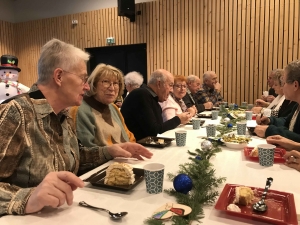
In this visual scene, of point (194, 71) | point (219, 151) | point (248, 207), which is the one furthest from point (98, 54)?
point (248, 207)

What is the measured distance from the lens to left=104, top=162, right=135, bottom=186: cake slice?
1.37 metres

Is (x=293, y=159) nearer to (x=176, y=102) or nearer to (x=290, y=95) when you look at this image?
(x=290, y=95)

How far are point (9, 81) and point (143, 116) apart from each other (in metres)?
3.04

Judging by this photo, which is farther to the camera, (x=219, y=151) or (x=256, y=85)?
(x=256, y=85)

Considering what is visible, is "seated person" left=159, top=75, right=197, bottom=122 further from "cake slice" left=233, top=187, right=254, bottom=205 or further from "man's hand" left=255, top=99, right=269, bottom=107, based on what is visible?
"cake slice" left=233, top=187, right=254, bottom=205

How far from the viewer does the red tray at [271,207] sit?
3.43 feet

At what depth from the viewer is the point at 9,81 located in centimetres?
478

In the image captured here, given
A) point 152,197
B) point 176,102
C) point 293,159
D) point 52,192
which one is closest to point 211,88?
point 176,102

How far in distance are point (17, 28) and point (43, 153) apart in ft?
33.6

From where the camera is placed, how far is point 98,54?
912 cm

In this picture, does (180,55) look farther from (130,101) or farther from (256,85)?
(130,101)

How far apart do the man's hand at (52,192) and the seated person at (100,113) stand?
100 centimetres

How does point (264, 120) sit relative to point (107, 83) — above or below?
below

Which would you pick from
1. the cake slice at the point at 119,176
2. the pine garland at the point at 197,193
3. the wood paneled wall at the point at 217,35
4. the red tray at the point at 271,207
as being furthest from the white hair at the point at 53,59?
the wood paneled wall at the point at 217,35
